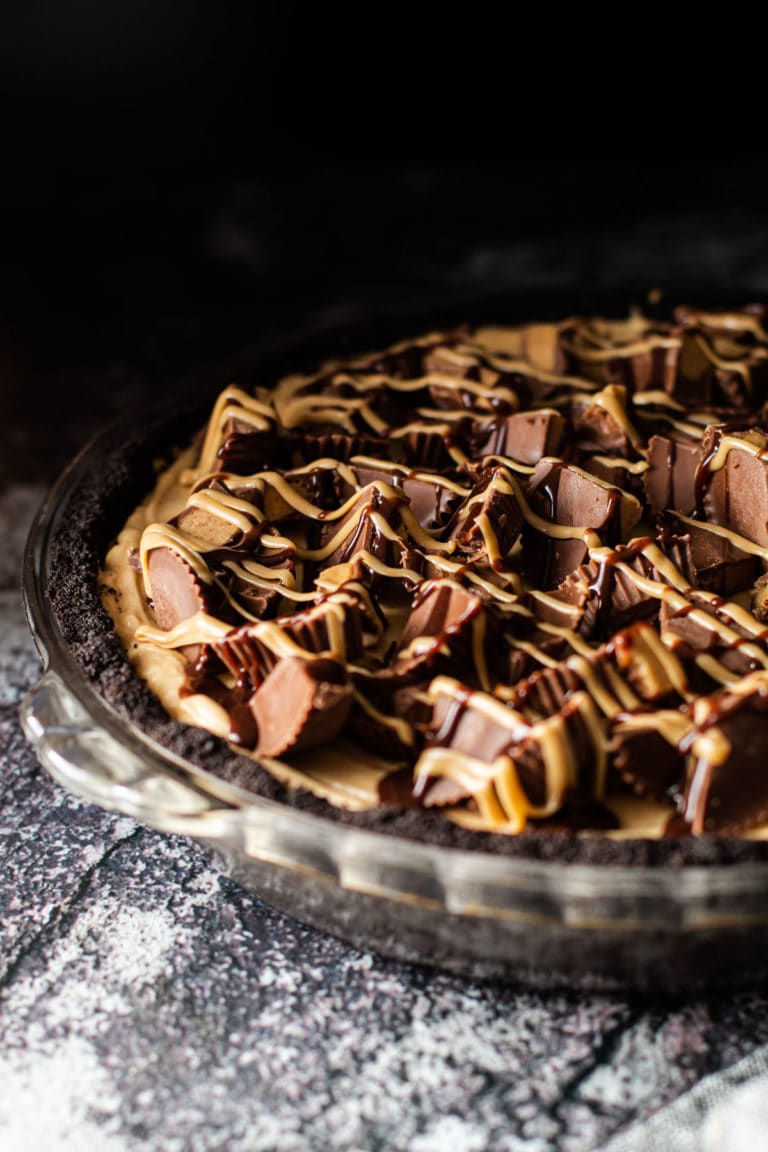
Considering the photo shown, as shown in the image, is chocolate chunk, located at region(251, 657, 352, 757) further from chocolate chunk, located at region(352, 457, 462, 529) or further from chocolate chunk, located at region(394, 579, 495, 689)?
chocolate chunk, located at region(352, 457, 462, 529)

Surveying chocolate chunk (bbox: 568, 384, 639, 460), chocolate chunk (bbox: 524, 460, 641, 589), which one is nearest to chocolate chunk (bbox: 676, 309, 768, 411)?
chocolate chunk (bbox: 568, 384, 639, 460)

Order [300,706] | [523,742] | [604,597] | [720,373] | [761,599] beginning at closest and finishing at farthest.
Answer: [523,742]
[300,706]
[604,597]
[761,599]
[720,373]

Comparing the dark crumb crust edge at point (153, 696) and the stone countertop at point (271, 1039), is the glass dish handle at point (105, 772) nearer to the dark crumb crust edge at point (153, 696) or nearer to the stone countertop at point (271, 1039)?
the dark crumb crust edge at point (153, 696)

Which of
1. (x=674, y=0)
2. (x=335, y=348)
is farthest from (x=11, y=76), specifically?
(x=674, y=0)

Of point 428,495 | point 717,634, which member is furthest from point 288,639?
point 717,634

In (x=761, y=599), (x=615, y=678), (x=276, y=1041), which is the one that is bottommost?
(x=276, y=1041)

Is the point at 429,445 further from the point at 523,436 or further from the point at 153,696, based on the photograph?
the point at 153,696
